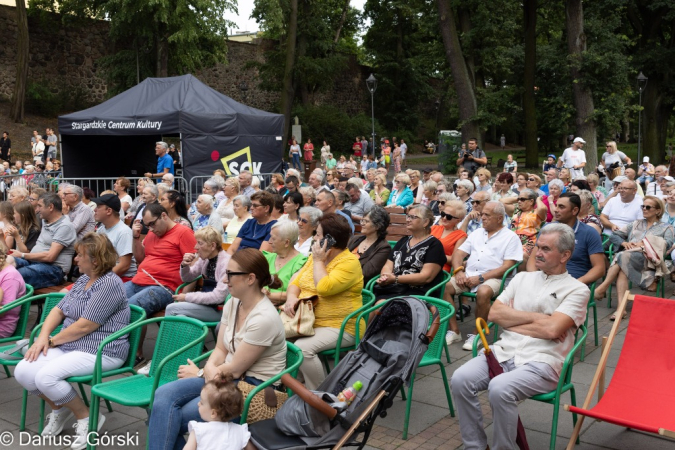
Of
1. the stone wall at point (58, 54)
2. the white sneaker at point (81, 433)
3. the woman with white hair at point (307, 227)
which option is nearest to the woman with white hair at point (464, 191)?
the woman with white hair at point (307, 227)

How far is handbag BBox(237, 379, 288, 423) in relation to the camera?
376 cm

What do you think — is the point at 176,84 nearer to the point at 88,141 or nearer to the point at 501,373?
the point at 88,141

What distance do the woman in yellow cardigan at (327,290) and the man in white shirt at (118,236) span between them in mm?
2170

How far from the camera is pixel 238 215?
326 inches

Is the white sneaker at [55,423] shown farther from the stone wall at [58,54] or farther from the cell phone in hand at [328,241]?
the stone wall at [58,54]

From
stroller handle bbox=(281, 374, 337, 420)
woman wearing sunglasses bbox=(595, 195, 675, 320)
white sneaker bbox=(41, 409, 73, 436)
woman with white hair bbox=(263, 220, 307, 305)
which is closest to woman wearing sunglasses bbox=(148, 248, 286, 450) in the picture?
stroller handle bbox=(281, 374, 337, 420)

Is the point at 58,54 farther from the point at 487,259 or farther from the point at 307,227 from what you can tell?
the point at 487,259

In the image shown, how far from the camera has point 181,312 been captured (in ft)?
19.1

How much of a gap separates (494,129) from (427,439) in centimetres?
4414

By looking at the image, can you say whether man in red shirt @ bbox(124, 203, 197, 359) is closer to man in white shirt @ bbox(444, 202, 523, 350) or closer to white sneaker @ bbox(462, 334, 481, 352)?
man in white shirt @ bbox(444, 202, 523, 350)

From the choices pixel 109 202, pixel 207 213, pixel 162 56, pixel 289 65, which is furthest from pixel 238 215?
pixel 289 65

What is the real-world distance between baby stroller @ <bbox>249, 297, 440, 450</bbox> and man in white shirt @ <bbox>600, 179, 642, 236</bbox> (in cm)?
532

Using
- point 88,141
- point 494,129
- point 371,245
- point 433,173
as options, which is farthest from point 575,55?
point 494,129

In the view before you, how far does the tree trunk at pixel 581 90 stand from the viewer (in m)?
20.1
